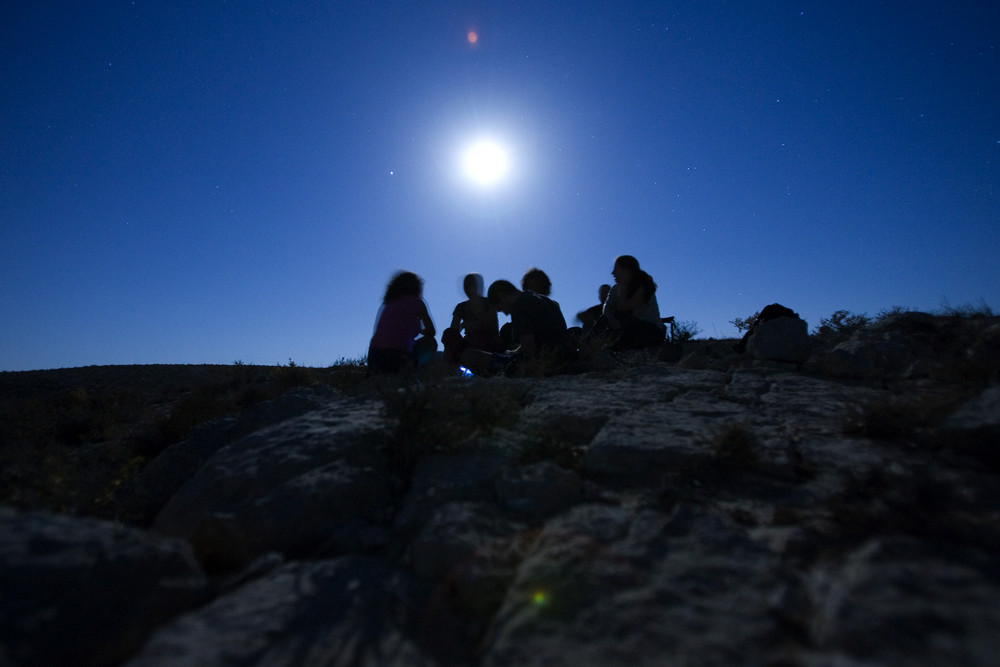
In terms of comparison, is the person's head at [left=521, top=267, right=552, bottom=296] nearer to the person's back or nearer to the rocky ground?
the person's back

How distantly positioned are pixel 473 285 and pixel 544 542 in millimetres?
4811

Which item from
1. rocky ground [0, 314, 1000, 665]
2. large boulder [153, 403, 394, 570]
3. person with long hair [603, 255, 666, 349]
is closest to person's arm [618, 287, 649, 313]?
person with long hair [603, 255, 666, 349]

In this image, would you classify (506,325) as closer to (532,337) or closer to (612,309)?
(612,309)

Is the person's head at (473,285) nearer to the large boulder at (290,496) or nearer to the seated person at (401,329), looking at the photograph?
the seated person at (401,329)

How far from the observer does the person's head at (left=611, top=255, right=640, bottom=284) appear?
5922 mm

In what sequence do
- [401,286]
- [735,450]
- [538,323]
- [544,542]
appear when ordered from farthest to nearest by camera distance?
[401,286]
[538,323]
[735,450]
[544,542]

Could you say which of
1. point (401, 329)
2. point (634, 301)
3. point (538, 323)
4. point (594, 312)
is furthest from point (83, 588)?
point (594, 312)

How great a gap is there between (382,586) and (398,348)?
353cm

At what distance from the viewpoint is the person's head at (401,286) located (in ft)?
16.6

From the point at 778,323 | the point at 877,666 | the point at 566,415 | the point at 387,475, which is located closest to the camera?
the point at 877,666

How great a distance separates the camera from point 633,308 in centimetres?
600

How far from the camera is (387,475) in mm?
2186

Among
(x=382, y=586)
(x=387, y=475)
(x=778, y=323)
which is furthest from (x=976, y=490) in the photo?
(x=778, y=323)

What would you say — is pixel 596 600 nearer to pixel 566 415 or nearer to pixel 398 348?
pixel 566 415
